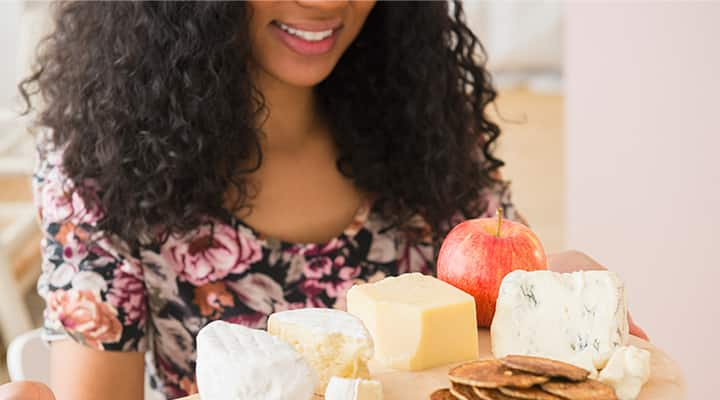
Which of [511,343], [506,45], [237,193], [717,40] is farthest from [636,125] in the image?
[506,45]

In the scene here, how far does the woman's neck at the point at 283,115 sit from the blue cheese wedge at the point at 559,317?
0.66 metres

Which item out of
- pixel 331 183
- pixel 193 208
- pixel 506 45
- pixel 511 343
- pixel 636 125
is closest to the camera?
pixel 511 343

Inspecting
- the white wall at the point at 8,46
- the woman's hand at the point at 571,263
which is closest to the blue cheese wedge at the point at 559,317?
the woman's hand at the point at 571,263

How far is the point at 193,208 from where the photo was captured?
118 centimetres

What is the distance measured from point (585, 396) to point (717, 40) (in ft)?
3.26

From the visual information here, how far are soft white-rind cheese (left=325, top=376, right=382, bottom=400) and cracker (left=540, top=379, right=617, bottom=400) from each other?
0.11m

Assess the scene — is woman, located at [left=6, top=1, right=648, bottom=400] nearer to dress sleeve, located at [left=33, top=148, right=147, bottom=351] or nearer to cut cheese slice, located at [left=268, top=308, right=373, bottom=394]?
dress sleeve, located at [left=33, top=148, right=147, bottom=351]

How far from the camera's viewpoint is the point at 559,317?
2.21 ft

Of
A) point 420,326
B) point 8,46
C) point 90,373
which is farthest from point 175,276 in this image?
point 8,46

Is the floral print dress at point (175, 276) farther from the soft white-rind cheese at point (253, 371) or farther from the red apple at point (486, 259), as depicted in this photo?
the soft white-rind cheese at point (253, 371)

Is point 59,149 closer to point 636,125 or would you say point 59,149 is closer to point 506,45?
point 636,125

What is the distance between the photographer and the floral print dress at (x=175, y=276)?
1.18 metres

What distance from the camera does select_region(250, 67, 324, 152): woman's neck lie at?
4.26 ft

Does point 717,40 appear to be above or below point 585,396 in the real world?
above
